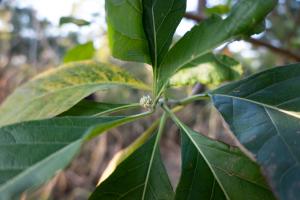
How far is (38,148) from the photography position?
0.51 metres

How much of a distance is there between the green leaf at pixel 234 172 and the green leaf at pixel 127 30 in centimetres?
24

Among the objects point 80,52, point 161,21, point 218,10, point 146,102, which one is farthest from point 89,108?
Answer: point 218,10

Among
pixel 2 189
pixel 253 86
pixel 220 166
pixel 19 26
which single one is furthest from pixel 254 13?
pixel 19 26

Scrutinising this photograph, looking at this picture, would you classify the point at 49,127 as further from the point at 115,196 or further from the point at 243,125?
the point at 243,125

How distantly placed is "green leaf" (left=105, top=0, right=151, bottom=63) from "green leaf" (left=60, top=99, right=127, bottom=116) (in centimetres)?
13

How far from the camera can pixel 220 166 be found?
0.69 meters

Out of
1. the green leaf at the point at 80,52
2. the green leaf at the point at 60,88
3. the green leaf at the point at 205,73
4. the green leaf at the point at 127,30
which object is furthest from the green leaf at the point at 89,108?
the green leaf at the point at 80,52

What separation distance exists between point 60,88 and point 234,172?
494mm

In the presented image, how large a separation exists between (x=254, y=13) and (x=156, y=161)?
0.35m

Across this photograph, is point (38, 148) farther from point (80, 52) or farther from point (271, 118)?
point (80, 52)

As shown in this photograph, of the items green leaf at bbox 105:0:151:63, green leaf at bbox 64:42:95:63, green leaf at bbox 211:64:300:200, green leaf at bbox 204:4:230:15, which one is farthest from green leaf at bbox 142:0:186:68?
green leaf at bbox 204:4:230:15

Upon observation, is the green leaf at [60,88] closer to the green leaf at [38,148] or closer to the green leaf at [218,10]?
the green leaf at [38,148]

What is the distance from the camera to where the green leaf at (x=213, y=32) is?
716mm

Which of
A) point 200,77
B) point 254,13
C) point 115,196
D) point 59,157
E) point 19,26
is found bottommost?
point 115,196
